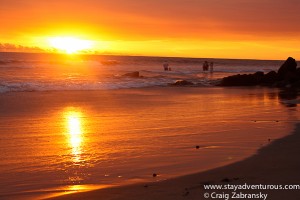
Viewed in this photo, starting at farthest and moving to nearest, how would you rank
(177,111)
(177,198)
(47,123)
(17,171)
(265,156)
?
(177,111)
(47,123)
(265,156)
(17,171)
(177,198)

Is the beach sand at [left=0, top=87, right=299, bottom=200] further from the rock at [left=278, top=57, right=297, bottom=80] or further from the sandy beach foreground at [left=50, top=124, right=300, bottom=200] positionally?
the rock at [left=278, top=57, right=297, bottom=80]

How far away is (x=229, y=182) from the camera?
555cm

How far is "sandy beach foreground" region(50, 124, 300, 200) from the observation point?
5027 mm

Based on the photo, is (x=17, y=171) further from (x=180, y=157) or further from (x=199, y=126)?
(x=199, y=126)

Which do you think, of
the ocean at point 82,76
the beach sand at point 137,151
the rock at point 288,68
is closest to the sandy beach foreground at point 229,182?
the beach sand at point 137,151

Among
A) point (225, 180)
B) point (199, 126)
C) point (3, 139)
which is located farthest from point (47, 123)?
point (225, 180)

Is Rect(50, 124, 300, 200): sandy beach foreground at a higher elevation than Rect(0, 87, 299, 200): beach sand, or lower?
higher

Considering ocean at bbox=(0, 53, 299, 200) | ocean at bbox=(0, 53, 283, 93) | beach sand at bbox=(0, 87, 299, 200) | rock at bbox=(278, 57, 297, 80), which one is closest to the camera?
beach sand at bbox=(0, 87, 299, 200)

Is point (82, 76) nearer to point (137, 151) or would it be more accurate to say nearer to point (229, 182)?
point (137, 151)

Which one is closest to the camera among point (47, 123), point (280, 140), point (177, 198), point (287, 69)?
point (177, 198)

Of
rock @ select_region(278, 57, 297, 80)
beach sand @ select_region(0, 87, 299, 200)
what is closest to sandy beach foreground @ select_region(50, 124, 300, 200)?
beach sand @ select_region(0, 87, 299, 200)

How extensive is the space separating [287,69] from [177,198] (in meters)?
30.6

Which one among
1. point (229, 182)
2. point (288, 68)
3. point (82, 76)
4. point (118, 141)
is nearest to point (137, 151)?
point (118, 141)

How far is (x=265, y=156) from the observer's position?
7.04 metres
